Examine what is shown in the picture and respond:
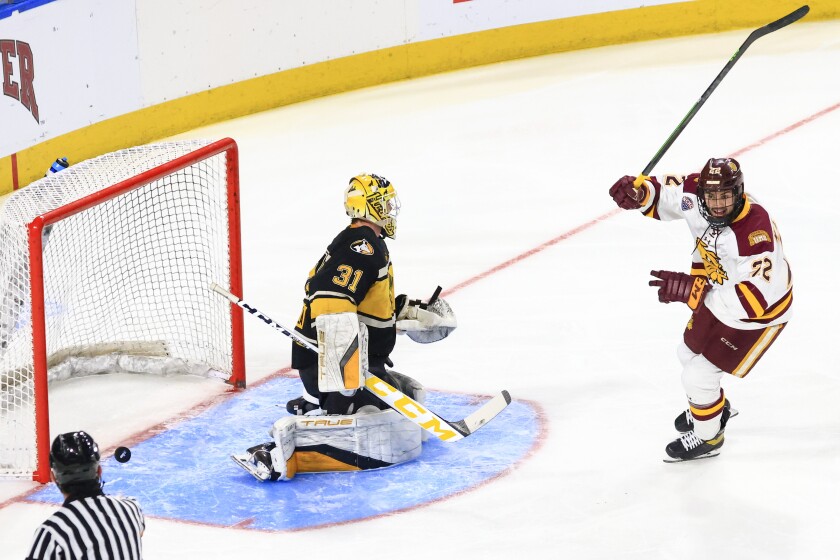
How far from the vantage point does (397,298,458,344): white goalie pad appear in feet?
15.4

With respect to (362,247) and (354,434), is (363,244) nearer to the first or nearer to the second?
(362,247)

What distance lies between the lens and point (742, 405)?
4941mm

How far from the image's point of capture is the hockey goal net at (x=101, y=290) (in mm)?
4516

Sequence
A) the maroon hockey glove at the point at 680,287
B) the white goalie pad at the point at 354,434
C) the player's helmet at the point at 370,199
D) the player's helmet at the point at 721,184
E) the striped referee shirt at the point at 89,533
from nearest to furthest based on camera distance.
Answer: the striped referee shirt at the point at 89,533 → the player's helmet at the point at 721,184 → the maroon hockey glove at the point at 680,287 → the player's helmet at the point at 370,199 → the white goalie pad at the point at 354,434

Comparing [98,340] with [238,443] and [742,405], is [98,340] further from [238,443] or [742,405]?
[742,405]

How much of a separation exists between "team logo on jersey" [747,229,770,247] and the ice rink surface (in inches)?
29.9

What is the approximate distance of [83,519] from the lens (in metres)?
2.68

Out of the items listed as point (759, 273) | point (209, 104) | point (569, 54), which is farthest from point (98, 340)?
point (569, 54)

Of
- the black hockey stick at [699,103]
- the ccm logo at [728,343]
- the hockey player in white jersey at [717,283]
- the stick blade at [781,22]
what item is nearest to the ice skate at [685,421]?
the hockey player in white jersey at [717,283]

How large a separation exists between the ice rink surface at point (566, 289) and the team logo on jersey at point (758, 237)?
0.76m

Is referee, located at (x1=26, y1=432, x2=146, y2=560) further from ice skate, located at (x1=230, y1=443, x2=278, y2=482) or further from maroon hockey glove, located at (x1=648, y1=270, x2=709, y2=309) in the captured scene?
maroon hockey glove, located at (x1=648, y1=270, x2=709, y2=309)

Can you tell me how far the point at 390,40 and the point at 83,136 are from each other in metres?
2.68

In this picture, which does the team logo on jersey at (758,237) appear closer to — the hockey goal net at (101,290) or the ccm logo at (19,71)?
the hockey goal net at (101,290)

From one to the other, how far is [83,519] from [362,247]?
5.67 ft
